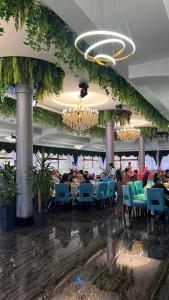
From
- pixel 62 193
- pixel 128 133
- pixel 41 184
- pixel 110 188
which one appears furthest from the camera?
pixel 128 133

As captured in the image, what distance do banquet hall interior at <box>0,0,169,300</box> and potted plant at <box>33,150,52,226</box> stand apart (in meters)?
0.02

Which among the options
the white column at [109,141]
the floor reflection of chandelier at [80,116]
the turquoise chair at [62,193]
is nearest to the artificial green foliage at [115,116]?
the white column at [109,141]

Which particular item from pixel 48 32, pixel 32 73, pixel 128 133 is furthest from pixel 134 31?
pixel 128 133

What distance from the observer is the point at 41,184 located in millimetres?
6441

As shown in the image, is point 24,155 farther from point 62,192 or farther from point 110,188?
point 110,188

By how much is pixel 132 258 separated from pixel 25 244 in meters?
1.98

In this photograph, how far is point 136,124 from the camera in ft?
45.6

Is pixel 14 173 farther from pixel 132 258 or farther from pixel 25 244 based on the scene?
pixel 132 258

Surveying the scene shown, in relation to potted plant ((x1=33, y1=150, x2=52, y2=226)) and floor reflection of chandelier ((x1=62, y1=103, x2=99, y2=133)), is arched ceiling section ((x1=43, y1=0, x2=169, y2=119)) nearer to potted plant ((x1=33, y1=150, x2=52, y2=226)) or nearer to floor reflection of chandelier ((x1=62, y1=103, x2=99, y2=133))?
potted plant ((x1=33, y1=150, x2=52, y2=226))

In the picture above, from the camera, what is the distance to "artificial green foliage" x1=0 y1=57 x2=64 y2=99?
19.1ft

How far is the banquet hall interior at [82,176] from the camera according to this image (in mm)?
3316

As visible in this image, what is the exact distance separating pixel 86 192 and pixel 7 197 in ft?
9.82

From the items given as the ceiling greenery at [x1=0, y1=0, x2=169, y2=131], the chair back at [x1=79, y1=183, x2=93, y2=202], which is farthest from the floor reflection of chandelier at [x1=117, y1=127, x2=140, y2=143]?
the ceiling greenery at [x1=0, y1=0, x2=169, y2=131]

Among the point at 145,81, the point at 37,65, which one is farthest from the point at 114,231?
the point at 37,65
